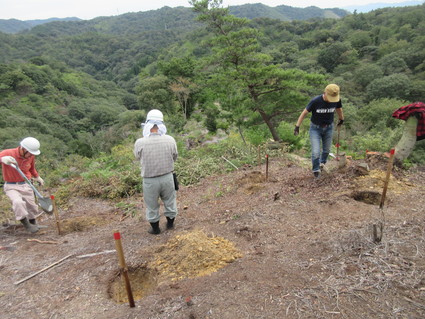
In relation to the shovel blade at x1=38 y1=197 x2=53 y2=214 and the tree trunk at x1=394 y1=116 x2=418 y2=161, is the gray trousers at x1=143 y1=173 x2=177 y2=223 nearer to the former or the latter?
the shovel blade at x1=38 y1=197 x2=53 y2=214

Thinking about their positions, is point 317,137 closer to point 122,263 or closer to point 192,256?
point 192,256

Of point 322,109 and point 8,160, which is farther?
point 322,109

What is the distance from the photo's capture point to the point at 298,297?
2.00 meters

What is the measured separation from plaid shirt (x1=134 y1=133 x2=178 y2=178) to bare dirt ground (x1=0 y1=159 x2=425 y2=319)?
0.85m

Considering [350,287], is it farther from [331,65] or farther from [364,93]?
[331,65]

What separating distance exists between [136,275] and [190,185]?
3383 millimetres

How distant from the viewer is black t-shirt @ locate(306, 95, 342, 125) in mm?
4121

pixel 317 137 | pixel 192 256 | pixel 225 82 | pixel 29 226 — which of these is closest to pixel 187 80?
pixel 225 82

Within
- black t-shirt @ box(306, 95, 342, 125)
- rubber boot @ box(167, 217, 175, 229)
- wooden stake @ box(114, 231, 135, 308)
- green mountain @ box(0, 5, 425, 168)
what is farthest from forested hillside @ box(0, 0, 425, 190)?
wooden stake @ box(114, 231, 135, 308)

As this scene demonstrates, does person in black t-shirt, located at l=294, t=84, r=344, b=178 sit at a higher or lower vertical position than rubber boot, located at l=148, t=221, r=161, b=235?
higher

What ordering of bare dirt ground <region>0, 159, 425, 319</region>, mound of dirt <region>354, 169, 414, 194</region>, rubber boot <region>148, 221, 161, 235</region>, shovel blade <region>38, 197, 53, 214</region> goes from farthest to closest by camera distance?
shovel blade <region>38, 197, 53, 214</region>, mound of dirt <region>354, 169, 414, 194</region>, rubber boot <region>148, 221, 161, 235</region>, bare dirt ground <region>0, 159, 425, 319</region>

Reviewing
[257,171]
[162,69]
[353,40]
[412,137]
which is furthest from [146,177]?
[353,40]

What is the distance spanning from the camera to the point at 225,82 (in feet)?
33.6

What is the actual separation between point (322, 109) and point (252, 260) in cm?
267
